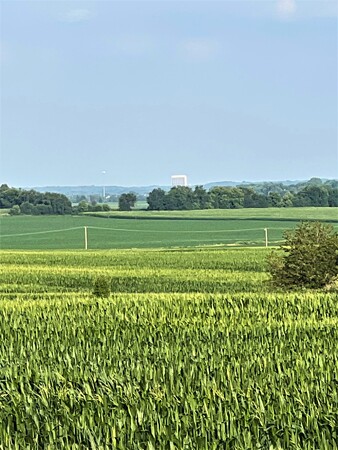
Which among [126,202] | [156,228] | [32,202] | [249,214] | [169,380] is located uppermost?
[32,202]

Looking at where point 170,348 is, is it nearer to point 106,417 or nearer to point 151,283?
point 106,417

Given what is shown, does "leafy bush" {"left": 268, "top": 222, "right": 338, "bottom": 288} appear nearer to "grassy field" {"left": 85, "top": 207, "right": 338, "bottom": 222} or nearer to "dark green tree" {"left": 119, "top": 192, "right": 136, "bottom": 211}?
"grassy field" {"left": 85, "top": 207, "right": 338, "bottom": 222}

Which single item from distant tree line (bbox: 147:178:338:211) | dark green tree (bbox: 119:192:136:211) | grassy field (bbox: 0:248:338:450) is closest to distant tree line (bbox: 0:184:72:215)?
dark green tree (bbox: 119:192:136:211)

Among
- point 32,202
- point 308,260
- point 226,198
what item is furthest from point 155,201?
point 308,260

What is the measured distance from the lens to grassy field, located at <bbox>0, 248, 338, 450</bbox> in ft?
24.4

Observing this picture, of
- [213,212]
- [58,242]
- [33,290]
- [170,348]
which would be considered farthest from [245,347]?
[213,212]

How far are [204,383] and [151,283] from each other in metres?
21.6

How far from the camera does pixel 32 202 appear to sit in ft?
421

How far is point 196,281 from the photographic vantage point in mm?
30547

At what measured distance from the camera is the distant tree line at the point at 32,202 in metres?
126

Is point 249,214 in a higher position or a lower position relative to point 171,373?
lower

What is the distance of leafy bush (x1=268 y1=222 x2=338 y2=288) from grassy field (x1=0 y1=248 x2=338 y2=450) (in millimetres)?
3726

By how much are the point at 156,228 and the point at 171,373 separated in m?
89.6

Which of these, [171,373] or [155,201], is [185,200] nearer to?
[155,201]
